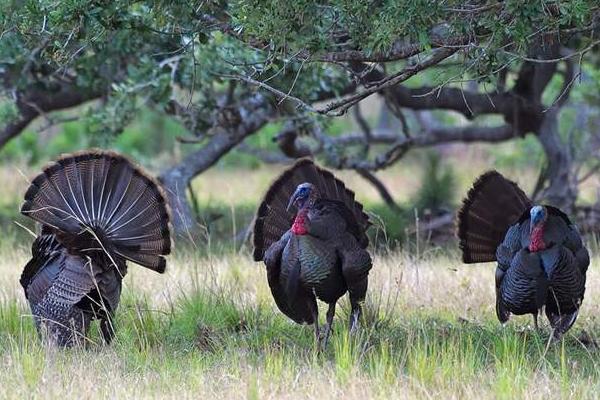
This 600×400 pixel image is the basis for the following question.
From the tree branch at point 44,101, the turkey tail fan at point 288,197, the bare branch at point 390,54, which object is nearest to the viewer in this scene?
the bare branch at point 390,54

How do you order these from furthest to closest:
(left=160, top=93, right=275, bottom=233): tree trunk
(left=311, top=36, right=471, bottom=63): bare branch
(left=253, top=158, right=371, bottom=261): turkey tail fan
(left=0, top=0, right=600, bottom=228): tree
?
(left=160, top=93, right=275, bottom=233): tree trunk → (left=253, top=158, right=371, bottom=261): turkey tail fan → (left=311, top=36, right=471, bottom=63): bare branch → (left=0, top=0, right=600, bottom=228): tree

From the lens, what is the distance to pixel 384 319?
258 inches

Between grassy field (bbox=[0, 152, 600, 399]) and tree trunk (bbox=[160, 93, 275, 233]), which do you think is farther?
tree trunk (bbox=[160, 93, 275, 233])

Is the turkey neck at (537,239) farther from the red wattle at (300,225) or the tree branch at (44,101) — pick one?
the tree branch at (44,101)

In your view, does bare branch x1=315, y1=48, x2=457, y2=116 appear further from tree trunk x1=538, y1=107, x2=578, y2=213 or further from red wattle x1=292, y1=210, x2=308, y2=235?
tree trunk x1=538, y1=107, x2=578, y2=213

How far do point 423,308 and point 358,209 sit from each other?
35.1 inches

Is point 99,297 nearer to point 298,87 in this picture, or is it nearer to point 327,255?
point 327,255

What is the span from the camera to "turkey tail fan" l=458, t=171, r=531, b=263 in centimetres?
676

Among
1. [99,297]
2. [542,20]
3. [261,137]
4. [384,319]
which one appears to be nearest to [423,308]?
[384,319]

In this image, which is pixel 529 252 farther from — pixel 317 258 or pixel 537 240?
pixel 317 258

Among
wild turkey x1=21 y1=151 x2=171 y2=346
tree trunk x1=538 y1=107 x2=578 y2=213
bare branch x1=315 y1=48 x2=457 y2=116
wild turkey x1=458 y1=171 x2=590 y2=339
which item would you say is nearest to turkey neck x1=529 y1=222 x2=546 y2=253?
wild turkey x1=458 y1=171 x2=590 y2=339

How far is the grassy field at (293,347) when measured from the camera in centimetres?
507

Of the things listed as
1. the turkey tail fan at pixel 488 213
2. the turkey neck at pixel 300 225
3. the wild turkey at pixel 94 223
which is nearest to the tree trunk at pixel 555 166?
the turkey tail fan at pixel 488 213

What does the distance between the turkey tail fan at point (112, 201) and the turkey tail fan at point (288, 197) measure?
63 centimetres
